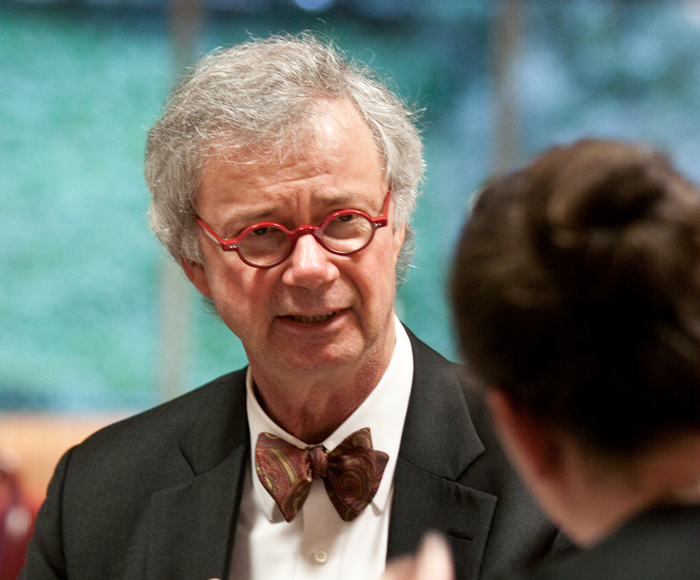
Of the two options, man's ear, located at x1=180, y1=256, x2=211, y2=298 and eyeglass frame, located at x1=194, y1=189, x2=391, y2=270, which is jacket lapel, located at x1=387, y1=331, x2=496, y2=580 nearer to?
eyeglass frame, located at x1=194, y1=189, x2=391, y2=270

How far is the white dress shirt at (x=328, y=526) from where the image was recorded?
4.92ft

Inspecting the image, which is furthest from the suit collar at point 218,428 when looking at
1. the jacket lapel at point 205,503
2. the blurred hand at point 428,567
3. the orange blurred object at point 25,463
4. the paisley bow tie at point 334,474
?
the blurred hand at point 428,567

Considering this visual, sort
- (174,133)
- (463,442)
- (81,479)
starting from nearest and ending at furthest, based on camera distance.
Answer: (463,442)
(174,133)
(81,479)

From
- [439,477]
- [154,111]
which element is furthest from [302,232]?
[154,111]

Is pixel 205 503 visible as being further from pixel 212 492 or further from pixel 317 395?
pixel 317 395

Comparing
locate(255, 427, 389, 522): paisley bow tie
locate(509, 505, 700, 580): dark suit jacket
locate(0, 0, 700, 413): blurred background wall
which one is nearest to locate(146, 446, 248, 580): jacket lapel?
locate(255, 427, 389, 522): paisley bow tie

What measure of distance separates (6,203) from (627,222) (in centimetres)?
508

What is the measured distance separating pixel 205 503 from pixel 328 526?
0.87 feet

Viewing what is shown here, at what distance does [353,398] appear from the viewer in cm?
160

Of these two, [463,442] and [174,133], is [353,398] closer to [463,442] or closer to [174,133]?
[463,442]

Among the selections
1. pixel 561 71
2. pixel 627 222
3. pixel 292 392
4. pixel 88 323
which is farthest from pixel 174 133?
pixel 561 71

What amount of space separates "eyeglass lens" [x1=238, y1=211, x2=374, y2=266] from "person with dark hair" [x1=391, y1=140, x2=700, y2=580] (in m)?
0.74

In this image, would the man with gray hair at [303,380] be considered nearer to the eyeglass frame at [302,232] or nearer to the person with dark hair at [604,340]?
the eyeglass frame at [302,232]

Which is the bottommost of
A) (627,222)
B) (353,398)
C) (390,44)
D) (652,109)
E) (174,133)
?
(627,222)
